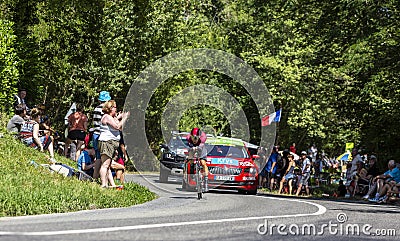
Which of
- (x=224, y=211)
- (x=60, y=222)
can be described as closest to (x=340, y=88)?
(x=224, y=211)

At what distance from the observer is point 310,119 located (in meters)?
50.4

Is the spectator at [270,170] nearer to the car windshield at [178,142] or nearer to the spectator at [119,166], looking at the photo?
the car windshield at [178,142]

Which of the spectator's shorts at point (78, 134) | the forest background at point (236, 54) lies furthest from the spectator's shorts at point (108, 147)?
the forest background at point (236, 54)

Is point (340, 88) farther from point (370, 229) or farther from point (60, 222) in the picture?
point (60, 222)

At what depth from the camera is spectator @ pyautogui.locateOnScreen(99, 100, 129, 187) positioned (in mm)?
15977

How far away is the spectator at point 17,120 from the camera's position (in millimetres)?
21391

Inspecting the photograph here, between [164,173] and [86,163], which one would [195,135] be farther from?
[164,173]

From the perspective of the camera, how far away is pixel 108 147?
16062mm

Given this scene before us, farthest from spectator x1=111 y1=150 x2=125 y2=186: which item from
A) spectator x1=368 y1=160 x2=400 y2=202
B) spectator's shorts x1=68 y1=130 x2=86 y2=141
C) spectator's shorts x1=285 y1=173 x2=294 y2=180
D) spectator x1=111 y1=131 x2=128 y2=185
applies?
spectator's shorts x1=285 y1=173 x2=294 y2=180

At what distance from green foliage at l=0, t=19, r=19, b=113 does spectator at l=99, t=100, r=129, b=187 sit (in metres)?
8.74

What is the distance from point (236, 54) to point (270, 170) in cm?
2345

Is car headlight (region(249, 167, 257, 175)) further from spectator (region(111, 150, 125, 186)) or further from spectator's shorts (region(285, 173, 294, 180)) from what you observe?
spectator (region(111, 150, 125, 186))

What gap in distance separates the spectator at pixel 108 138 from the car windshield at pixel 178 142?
43.1ft

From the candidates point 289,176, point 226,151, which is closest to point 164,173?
point 226,151
